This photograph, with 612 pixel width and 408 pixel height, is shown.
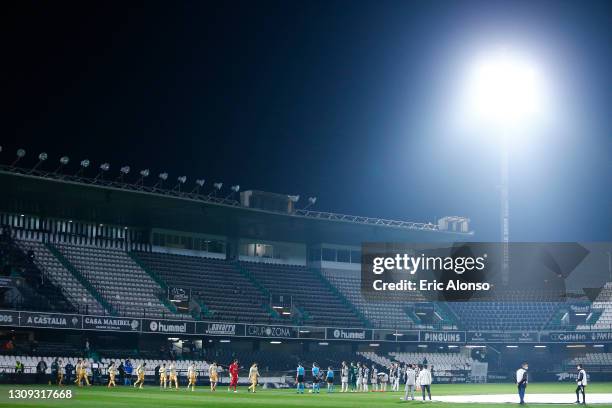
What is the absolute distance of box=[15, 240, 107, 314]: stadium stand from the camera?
6975 cm

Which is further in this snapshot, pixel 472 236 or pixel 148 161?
pixel 472 236

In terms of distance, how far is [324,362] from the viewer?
267 feet

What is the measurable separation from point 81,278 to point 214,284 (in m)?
13.6

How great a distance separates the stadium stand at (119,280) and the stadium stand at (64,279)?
143cm

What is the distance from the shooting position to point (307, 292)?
88812 mm

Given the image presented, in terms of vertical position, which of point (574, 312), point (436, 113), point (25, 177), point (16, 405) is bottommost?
point (16, 405)

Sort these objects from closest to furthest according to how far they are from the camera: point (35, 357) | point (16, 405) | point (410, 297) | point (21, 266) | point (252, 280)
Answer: point (16, 405)
point (35, 357)
point (21, 266)
point (252, 280)
point (410, 297)

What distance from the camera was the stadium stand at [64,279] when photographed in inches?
2746

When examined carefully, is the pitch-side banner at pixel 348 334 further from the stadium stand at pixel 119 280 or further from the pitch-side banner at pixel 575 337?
the pitch-side banner at pixel 575 337

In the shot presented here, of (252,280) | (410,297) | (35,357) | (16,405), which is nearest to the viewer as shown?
(16,405)

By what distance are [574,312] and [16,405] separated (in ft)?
224

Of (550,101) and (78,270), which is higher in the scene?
(550,101)

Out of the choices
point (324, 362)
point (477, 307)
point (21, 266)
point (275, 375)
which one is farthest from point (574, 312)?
point (21, 266)

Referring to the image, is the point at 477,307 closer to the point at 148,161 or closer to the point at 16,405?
the point at 148,161
